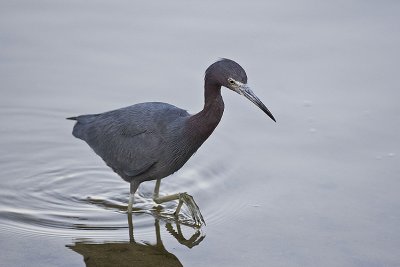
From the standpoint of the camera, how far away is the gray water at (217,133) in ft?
21.7

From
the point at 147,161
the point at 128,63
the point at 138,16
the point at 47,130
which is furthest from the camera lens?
the point at 138,16

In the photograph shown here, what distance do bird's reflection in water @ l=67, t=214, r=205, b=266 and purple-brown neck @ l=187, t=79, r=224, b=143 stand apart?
85cm

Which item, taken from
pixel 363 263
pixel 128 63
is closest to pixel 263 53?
pixel 128 63

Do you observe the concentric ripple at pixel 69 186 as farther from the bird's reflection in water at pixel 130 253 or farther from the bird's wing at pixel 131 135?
the bird's wing at pixel 131 135

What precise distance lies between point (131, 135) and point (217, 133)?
1.35 meters

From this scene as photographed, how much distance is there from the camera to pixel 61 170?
771 cm

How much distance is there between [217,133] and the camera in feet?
27.3

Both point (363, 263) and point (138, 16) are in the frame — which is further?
point (138, 16)

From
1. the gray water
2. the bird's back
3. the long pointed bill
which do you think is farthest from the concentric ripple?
the long pointed bill

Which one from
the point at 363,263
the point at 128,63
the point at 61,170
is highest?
the point at 128,63

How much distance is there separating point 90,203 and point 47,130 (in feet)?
4.78

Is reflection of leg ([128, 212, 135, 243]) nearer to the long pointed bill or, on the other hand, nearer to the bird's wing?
the bird's wing

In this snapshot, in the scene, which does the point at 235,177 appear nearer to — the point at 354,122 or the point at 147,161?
the point at 147,161

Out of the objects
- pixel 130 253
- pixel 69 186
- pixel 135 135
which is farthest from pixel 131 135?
pixel 130 253
